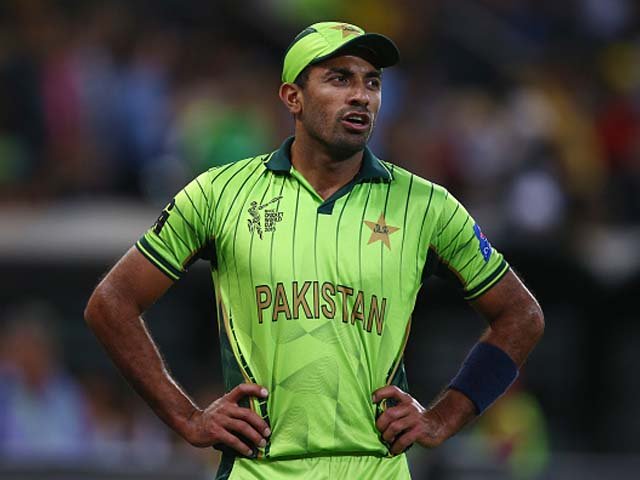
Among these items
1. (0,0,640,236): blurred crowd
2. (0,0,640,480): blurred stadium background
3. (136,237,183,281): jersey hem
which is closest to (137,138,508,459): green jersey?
(136,237,183,281): jersey hem

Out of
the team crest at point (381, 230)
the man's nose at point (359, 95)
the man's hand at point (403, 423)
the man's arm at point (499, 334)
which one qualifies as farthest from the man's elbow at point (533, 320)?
the man's nose at point (359, 95)

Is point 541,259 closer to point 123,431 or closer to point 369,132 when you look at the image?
point 123,431

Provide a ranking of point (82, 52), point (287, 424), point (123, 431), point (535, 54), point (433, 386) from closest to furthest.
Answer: point (287, 424)
point (123, 431)
point (82, 52)
point (433, 386)
point (535, 54)

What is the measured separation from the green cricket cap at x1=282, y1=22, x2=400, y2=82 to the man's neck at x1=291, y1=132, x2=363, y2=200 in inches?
10.4

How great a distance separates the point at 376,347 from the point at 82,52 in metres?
8.49

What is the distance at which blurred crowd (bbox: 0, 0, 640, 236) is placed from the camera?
43.1 feet

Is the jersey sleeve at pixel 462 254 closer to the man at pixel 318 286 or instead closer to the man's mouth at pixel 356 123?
the man at pixel 318 286

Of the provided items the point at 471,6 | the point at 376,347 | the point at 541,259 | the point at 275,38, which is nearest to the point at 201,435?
the point at 376,347

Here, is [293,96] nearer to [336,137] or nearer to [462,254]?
[336,137]

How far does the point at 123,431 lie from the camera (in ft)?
41.4

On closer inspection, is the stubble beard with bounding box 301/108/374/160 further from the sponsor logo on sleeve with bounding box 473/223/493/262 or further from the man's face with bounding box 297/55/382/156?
the sponsor logo on sleeve with bounding box 473/223/493/262

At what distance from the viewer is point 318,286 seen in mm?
5574

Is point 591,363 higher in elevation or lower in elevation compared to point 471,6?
lower

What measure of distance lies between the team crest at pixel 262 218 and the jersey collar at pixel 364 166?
7.0 inches
